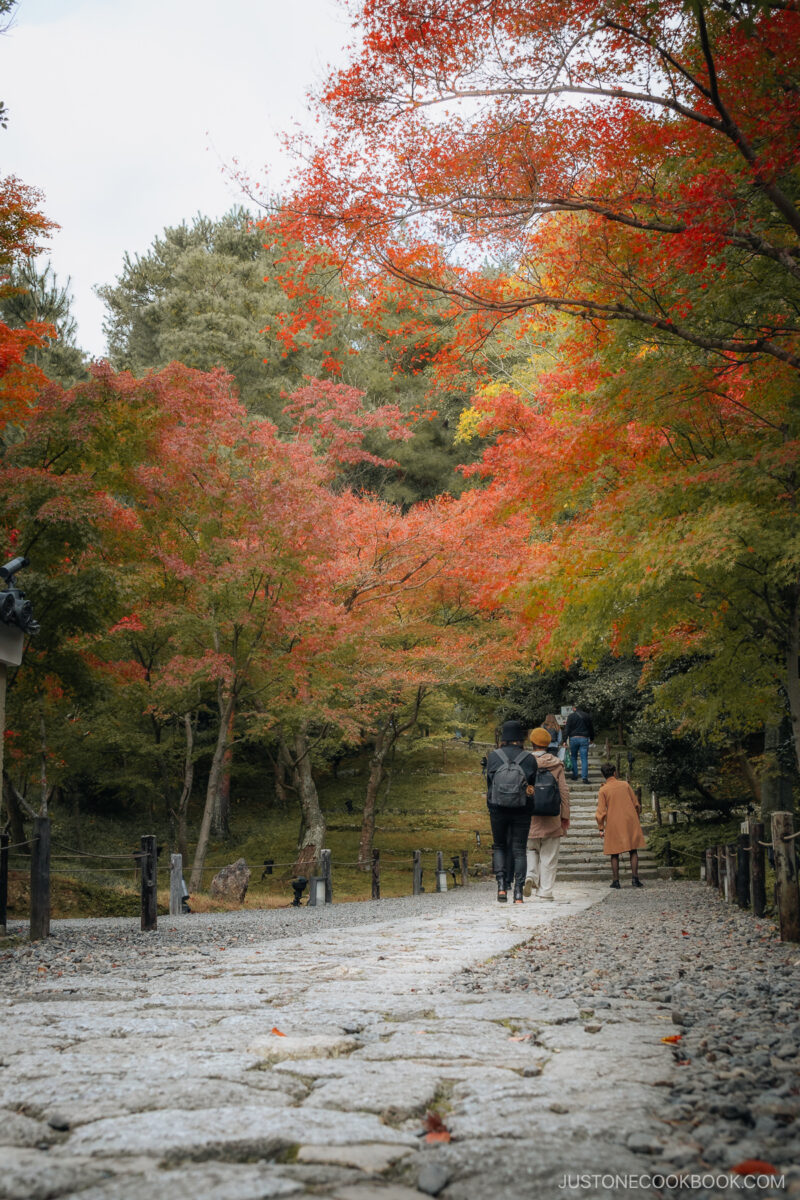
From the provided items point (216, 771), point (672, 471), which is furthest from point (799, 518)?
point (216, 771)

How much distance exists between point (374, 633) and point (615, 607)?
24.8 ft

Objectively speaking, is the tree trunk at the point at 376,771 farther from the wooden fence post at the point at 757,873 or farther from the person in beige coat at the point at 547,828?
the wooden fence post at the point at 757,873

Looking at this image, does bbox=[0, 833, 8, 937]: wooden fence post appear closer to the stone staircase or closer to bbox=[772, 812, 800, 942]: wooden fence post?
bbox=[772, 812, 800, 942]: wooden fence post

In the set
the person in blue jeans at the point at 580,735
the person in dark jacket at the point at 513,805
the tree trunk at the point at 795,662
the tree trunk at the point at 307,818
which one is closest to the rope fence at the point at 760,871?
the tree trunk at the point at 795,662

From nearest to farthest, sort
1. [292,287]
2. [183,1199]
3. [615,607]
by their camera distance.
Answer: [183,1199] → [292,287] → [615,607]

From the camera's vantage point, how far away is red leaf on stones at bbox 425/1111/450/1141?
1.96 meters

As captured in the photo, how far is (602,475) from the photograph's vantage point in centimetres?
1019

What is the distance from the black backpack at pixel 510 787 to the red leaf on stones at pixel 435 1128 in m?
6.25

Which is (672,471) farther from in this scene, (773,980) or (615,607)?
(773,980)

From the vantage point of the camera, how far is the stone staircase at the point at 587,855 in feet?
54.1

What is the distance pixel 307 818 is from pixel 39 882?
11231 mm

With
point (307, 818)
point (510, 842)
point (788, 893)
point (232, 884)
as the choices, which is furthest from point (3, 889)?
point (307, 818)

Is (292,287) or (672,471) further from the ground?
(292,287)

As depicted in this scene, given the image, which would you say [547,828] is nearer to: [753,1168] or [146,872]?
[146,872]
